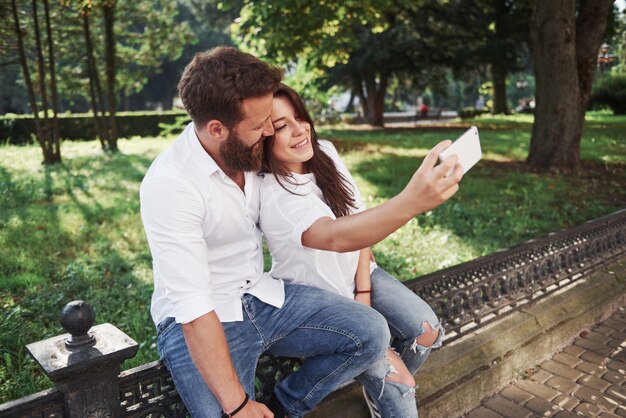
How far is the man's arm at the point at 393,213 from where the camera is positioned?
73.7 inches

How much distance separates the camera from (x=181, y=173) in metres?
2.14

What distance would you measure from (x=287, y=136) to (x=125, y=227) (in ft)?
Answer: 15.1

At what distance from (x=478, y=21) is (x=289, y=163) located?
24.8 meters

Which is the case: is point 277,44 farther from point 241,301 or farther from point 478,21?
point 478,21

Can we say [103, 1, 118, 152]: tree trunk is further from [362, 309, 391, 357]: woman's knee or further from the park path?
[362, 309, 391, 357]: woman's knee

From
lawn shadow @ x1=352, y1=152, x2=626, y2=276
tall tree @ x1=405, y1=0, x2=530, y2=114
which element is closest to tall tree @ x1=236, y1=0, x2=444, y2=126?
lawn shadow @ x1=352, y1=152, x2=626, y2=276

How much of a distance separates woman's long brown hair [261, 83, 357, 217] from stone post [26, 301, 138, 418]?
3.30 ft

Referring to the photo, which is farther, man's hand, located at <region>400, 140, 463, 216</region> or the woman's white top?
the woman's white top

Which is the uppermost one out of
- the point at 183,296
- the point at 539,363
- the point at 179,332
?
the point at 183,296

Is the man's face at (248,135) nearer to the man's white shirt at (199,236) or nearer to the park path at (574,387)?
the man's white shirt at (199,236)

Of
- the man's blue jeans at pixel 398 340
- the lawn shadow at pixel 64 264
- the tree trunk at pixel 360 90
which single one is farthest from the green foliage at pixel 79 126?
the man's blue jeans at pixel 398 340

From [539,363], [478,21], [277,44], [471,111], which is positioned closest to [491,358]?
[539,363]

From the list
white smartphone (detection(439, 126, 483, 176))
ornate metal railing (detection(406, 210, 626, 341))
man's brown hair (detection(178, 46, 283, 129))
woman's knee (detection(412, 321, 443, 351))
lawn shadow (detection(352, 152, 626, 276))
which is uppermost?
man's brown hair (detection(178, 46, 283, 129))

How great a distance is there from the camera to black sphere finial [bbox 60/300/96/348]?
1.92 m
